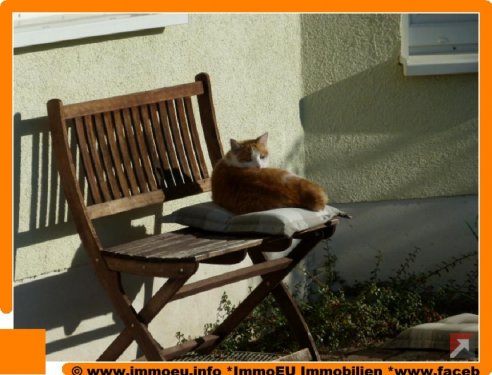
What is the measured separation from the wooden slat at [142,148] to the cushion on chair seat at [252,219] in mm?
167

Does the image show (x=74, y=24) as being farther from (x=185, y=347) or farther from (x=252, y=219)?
(x=185, y=347)

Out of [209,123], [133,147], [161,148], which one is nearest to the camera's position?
[133,147]

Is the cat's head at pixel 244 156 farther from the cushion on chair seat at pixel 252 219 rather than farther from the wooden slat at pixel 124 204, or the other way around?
the wooden slat at pixel 124 204

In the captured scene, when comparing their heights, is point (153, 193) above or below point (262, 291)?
above

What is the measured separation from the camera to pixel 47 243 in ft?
13.9

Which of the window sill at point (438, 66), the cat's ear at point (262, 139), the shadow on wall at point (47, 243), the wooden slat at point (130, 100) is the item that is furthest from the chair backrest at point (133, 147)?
the window sill at point (438, 66)

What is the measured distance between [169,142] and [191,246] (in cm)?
68

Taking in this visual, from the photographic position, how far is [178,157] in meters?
4.66

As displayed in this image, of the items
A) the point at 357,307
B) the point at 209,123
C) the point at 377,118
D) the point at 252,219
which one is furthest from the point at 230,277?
the point at 377,118

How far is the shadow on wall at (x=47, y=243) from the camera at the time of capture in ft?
13.5

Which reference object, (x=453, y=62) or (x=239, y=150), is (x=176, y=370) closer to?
(x=239, y=150)

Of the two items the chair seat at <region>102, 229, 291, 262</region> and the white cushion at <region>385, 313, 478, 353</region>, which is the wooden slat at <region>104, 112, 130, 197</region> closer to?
the chair seat at <region>102, 229, 291, 262</region>

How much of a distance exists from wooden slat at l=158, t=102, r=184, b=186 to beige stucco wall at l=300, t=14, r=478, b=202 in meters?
1.40

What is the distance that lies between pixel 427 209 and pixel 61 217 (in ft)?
8.14
